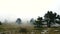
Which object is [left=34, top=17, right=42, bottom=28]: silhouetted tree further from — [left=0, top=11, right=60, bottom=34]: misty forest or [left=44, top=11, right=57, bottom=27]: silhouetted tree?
[left=44, top=11, right=57, bottom=27]: silhouetted tree

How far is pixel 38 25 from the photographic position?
7.72ft

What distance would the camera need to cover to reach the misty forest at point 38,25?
2.33 m

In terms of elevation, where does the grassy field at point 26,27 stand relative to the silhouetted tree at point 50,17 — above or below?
below

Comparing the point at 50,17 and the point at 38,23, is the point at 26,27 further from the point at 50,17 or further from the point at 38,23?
the point at 50,17

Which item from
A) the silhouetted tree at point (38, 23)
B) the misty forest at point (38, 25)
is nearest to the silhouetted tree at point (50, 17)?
the misty forest at point (38, 25)

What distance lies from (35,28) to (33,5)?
45cm

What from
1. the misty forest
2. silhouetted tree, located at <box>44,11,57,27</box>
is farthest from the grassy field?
silhouetted tree, located at <box>44,11,57,27</box>

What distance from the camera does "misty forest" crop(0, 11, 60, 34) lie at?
2.33m

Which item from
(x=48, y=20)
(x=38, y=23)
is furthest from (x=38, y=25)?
(x=48, y=20)

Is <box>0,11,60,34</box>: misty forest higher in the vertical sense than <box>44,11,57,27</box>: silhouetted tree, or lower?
lower

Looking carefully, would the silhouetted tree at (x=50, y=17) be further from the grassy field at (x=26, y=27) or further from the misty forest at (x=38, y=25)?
the grassy field at (x=26, y=27)

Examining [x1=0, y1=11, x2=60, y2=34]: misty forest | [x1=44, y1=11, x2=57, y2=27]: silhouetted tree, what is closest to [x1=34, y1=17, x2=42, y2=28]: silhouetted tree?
[x1=0, y1=11, x2=60, y2=34]: misty forest

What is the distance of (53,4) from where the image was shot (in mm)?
2438

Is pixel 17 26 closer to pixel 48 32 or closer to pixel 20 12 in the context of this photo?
pixel 20 12
